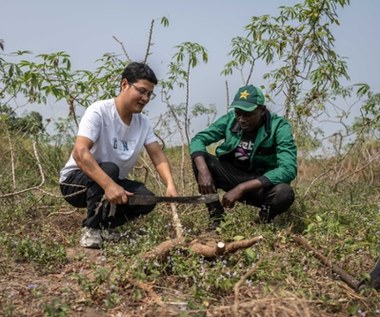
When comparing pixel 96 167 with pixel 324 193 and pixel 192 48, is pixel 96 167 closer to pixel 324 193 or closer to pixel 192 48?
pixel 192 48

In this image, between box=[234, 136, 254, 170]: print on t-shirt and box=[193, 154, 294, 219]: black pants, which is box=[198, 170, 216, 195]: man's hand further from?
box=[234, 136, 254, 170]: print on t-shirt

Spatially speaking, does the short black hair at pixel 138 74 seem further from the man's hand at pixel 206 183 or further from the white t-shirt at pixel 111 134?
the man's hand at pixel 206 183

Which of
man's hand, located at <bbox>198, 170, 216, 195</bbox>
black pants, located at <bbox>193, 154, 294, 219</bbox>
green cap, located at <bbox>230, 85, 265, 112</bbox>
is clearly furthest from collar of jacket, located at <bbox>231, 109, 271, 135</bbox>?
man's hand, located at <bbox>198, 170, 216, 195</bbox>

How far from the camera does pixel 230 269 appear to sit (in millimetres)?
3037

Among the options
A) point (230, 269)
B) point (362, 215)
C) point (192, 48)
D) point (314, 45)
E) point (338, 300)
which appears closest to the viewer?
point (338, 300)

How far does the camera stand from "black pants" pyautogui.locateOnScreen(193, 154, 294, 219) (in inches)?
156

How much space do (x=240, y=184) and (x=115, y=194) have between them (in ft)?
3.23

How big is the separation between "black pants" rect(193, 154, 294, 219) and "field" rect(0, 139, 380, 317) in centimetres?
16

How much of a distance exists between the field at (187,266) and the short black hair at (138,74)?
107cm

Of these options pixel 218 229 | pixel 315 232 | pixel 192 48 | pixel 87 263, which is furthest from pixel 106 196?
pixel 192 48

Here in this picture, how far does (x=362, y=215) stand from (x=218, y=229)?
1515 mm

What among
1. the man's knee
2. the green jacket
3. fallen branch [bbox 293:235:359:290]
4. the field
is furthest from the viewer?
the green jacket

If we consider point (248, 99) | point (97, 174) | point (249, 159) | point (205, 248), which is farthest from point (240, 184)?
point (97, 174)

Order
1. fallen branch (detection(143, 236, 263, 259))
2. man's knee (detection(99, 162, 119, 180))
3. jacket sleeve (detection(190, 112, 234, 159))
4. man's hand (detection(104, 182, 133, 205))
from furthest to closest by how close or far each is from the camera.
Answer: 1. jacket sleeve (detection(190, 112, 234, 159))
2. man's knee (detection(99, 162, 119, 180))
3. man's hand (detection(104, 182, 133, 205))
4. fallen branch (detection(143, 236, 263, 259))
